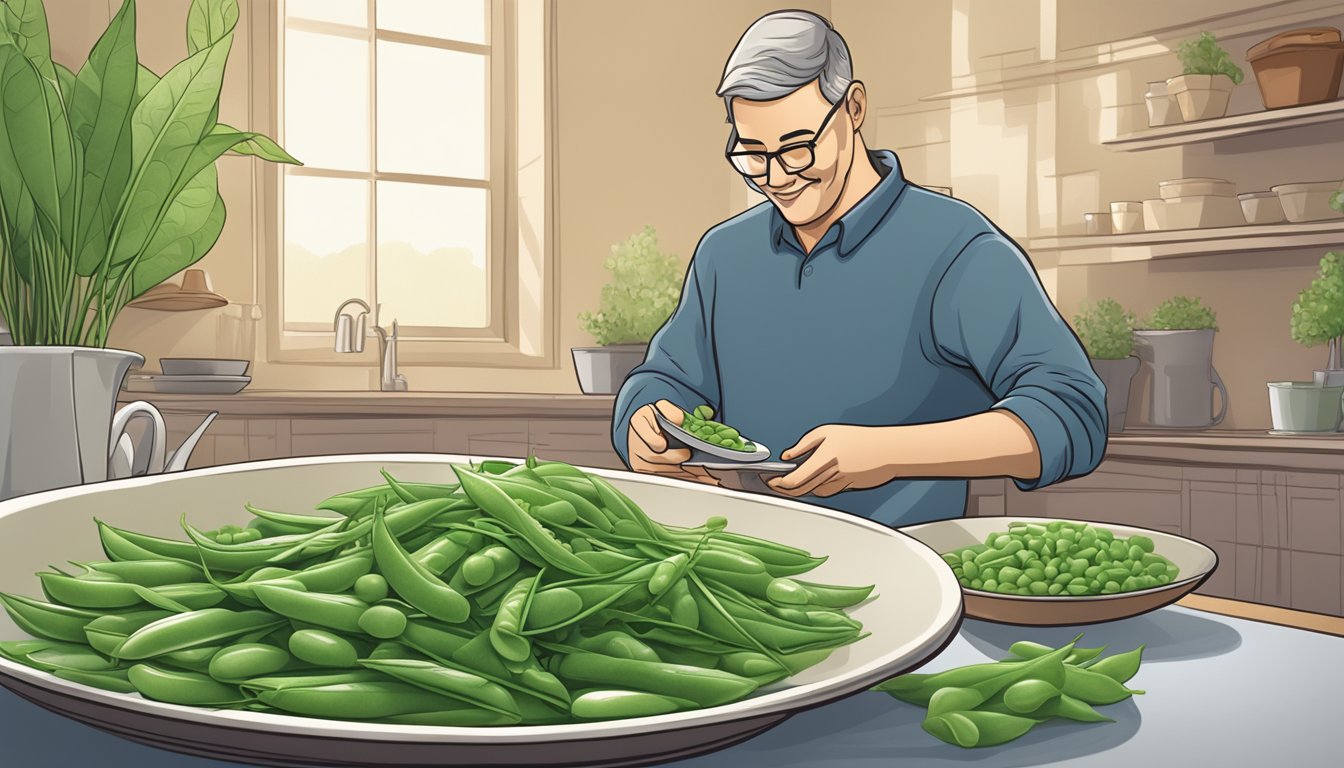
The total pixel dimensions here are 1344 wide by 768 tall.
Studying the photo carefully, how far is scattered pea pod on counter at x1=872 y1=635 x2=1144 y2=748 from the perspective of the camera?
50 cm

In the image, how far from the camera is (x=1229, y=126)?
3.44 meters

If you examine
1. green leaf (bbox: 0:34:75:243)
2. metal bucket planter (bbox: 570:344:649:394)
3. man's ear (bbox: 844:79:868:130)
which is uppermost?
man's ear (bbox: 844:79:868:130)

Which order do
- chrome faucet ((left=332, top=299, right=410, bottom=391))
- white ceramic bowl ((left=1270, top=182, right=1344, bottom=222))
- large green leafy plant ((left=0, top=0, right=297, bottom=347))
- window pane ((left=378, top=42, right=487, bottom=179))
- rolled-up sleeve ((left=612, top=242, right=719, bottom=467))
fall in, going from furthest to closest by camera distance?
window pane ((left=378, top=42, right=487, bottom=179)), chrome faucet ((left=332, top=299, right=410, bottom=391)), white ceramic bowl ((left=1270, top=182, right=1344, bottom=222)), rolled-up sleeve ((left=612, top=242, right=719, bottom=467)), large green leafy plant ((left=0, top=0, right=297, bottom=347))

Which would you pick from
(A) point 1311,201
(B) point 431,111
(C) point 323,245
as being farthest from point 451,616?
(B) point 431,111

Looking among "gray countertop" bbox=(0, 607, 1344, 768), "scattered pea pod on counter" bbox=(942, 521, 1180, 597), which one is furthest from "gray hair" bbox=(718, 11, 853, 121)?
"gray countertop" bbox=(0, 607, 1344, 768)

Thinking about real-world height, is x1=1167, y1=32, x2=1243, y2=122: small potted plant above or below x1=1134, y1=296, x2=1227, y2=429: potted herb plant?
above

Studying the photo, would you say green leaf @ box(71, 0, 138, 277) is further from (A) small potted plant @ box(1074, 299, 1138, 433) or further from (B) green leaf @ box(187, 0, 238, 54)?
(A) small potted plant @ box(1074, 299, 1138, 433)

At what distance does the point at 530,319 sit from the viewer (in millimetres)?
4695

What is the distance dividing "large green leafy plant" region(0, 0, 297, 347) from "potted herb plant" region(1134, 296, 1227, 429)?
3.22m

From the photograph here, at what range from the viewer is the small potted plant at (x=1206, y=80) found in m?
3.47

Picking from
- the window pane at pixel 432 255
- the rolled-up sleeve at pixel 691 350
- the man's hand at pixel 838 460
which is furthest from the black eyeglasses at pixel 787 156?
the window pane at pixel 432 255

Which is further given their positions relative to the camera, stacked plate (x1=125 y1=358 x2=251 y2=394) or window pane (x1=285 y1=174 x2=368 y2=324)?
window pane (x1=285 y1=174 x2=368 y2=324)

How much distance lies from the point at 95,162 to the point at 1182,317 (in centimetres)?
339

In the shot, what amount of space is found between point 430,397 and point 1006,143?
2.57 metres
